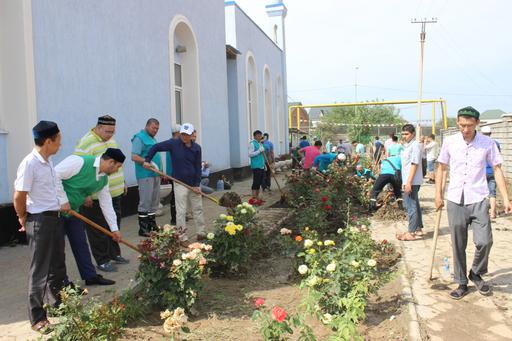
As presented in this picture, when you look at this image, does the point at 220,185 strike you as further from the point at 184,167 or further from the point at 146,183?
the point at 184,167

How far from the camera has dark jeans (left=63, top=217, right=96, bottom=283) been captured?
4254 millimetres

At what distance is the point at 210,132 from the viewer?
42.1 ft

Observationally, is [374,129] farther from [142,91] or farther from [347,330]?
[347,330]

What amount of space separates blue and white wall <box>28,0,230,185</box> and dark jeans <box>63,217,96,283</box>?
2.70 m

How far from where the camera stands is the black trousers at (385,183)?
324 inches

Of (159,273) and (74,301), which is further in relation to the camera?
(159,273)

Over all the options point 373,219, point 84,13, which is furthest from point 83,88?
point 373,219

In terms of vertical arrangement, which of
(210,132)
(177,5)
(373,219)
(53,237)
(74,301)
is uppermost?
(177,5)

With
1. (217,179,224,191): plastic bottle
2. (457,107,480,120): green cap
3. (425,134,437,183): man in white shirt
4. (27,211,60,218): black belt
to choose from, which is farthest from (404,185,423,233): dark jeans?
(425,134,437,183): man in white shirt

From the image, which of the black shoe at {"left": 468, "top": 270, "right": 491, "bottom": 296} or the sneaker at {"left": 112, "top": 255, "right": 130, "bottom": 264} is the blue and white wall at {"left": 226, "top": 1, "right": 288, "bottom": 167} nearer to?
the sneaker at {"left": 112, "top": 255, "right": 130, "bottom": 264}

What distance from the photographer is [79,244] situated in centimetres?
431

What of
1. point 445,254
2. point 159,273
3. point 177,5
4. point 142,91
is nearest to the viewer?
point 159,273

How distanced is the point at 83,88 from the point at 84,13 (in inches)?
48.6

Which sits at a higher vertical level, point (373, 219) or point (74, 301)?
point (74, 301)
